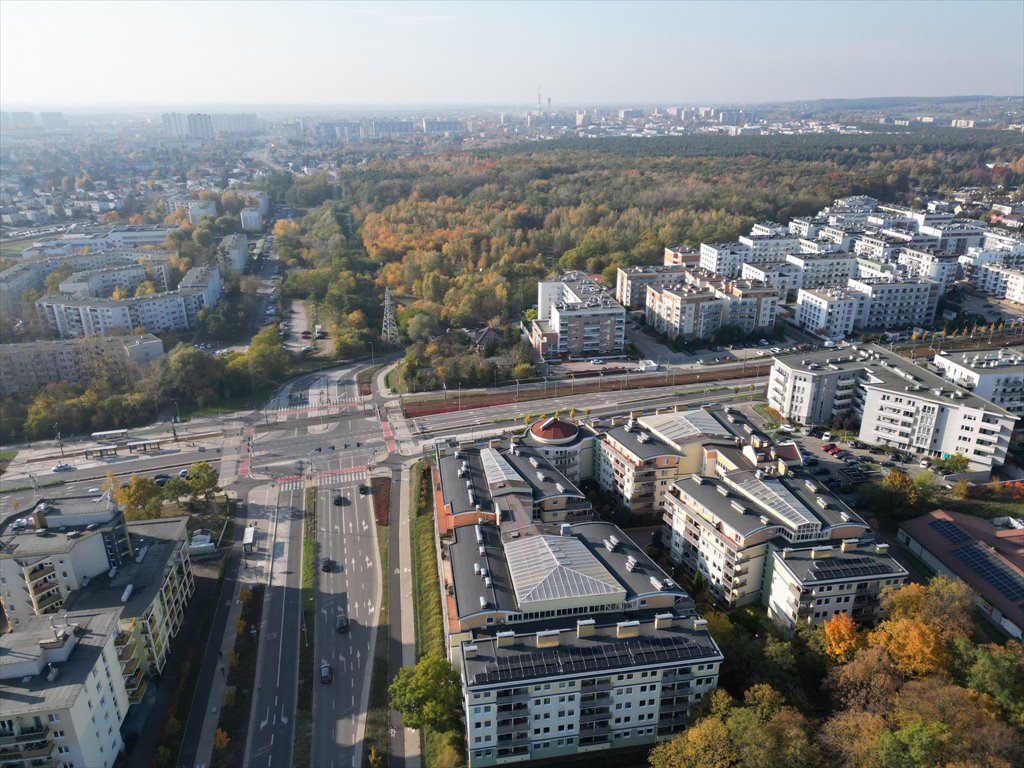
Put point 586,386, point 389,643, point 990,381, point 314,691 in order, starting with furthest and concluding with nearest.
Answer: point 586,386, point 990,381, point 389,643, point 314,691

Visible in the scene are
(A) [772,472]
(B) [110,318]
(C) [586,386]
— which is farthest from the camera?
(B) [110,318]

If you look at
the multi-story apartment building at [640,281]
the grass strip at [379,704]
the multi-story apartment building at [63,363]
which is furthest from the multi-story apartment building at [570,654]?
the multi-story apartment building at [640,281]

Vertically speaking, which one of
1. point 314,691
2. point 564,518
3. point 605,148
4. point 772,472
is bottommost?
point 314,691

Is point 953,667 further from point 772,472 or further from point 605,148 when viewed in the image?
point 605,148

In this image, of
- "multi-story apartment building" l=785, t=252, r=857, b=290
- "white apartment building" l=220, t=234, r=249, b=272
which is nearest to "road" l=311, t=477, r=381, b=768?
"white apartment building" l=220, t=234, r=249, b=272

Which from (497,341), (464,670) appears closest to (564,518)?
(464,670)

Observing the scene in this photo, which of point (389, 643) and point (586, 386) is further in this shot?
point (586, 386)

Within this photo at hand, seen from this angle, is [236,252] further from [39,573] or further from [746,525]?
[746,525]

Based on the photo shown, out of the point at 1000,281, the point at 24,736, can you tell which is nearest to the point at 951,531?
the point at 24,736
